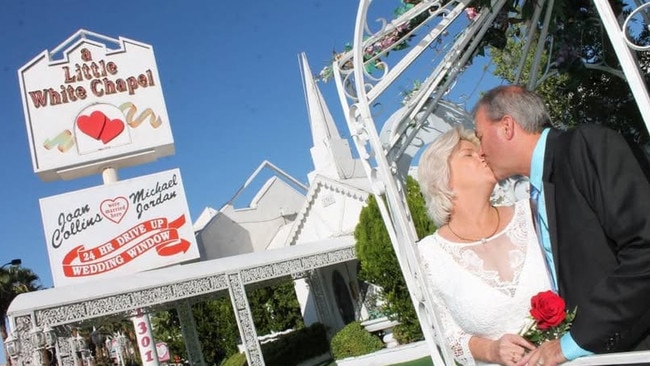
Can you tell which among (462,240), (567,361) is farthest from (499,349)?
(462,240)

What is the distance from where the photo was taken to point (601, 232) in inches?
80.4

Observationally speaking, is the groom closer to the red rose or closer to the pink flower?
the red rose

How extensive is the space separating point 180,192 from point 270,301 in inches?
264

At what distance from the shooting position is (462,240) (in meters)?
2.61

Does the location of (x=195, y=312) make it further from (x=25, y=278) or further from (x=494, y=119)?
(x=494, y=119)

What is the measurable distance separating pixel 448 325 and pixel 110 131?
2035 centimetres

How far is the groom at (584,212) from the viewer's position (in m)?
1.89

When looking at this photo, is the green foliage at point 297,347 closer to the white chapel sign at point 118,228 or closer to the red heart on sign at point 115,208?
the white chapel sign at point 118,228

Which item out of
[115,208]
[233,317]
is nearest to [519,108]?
[115,208]

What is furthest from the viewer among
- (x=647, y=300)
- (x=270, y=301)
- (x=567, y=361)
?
(x=270, y=301)

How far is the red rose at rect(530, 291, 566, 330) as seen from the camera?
209cm

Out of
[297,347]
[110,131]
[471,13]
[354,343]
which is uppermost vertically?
[110,131]

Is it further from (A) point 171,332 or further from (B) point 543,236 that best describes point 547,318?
(A) point 171,332

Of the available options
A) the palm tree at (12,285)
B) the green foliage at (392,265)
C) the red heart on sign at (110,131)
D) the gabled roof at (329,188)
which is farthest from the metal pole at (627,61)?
the palm tree at (12,285)
